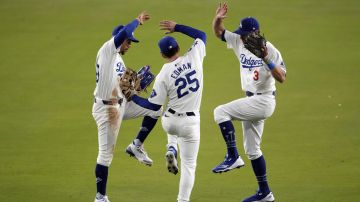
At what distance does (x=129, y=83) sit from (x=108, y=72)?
1.32ft

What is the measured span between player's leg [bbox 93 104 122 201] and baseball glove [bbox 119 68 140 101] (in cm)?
36

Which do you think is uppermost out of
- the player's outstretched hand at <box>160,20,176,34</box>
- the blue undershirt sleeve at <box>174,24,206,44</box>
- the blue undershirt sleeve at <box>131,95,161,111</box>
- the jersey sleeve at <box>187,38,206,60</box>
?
the player's outstretched hand at <box>160,20,176,34</box>

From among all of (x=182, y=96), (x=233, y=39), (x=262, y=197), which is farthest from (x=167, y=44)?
(x=262, y=197)

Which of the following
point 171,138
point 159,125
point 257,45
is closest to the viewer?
point 257,45

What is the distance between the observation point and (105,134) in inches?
419

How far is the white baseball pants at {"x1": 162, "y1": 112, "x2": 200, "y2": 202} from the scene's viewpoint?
10133 millimetres

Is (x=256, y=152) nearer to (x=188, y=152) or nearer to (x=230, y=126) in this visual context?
(x=230, y=126)

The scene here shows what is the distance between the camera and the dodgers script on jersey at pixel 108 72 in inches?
410

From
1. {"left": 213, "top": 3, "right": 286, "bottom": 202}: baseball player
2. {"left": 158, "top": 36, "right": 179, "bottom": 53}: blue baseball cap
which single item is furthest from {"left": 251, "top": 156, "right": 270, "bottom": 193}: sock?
{"left": 158, "top": 36, "right": 179, "bottom": 53}: blue baseball cap

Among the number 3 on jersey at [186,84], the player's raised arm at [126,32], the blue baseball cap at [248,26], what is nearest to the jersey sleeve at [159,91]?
the number 3 on jersey at [186,84]

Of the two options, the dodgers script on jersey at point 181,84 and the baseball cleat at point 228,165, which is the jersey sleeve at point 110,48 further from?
the baseball cleat at point 228,165

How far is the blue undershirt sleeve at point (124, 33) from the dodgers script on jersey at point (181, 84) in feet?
2.19

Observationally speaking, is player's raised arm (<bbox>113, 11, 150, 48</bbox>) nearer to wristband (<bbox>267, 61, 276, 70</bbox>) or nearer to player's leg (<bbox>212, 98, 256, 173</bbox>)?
player's leg (<bbox>212, 98, 256, 173</bbox>)

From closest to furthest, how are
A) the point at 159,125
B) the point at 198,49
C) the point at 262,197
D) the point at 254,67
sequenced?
1. the point at 198,49
2. the point at 254,67
3. the point at 262,197
4. the point at 159,125
